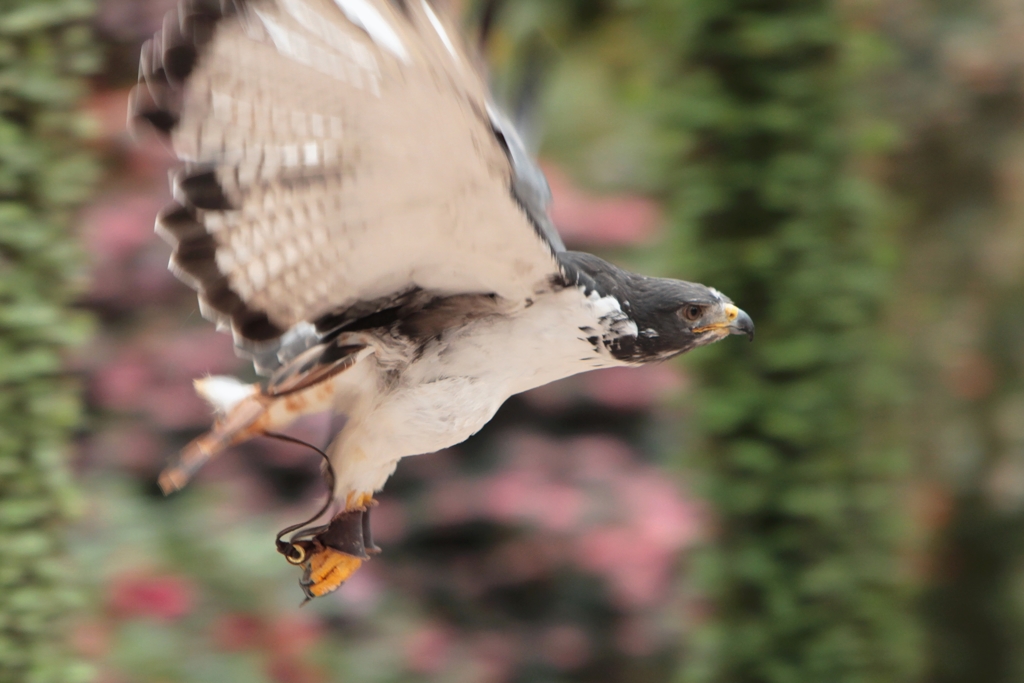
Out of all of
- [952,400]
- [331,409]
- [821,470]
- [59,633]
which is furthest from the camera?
[952,400]

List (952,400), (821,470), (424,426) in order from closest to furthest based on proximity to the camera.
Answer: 1. (424,426)
2. (821,470)
3. (952,400)

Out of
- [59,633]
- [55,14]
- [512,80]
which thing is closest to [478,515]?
[59,633]

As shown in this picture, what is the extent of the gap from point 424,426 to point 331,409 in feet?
0.75

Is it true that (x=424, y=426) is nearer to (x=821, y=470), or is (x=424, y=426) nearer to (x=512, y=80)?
(x=512, y=80)

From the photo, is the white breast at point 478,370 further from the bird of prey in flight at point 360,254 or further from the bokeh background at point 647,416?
the bokeh background at point 647,416

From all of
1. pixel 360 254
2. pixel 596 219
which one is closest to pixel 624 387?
pixel 596 219

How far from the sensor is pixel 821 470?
3.26m

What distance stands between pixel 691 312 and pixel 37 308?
163 centimetres

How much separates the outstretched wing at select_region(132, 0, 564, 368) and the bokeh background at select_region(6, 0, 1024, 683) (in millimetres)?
838

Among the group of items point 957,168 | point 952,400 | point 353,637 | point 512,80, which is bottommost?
point 353,637

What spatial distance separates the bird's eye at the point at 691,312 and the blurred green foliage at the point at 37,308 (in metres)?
1.60

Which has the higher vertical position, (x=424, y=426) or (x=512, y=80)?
(x=512, y=80)

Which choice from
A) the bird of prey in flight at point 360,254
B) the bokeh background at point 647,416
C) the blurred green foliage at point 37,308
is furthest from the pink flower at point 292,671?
the bird of prey in flight at point 360,254

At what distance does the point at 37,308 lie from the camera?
264cm
